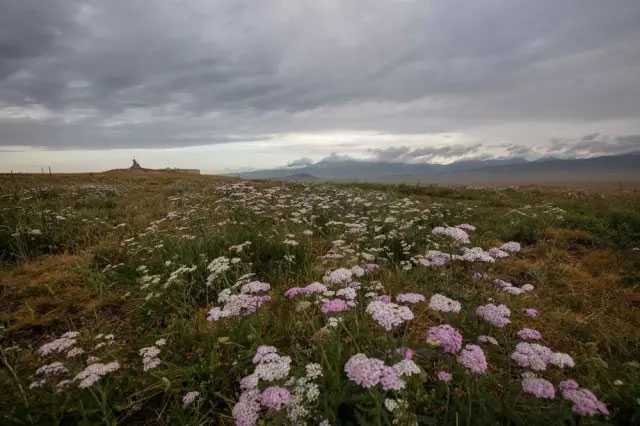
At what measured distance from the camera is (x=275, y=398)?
1.82 meters

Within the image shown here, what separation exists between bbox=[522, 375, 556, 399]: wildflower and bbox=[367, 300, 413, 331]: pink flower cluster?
91cm

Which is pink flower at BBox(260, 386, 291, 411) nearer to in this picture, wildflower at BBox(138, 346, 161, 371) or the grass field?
the grass field

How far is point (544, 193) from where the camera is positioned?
53.7 ft

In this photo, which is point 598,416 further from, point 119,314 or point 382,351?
point 119,314

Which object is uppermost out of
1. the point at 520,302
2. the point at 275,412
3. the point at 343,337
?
the point at 275,412

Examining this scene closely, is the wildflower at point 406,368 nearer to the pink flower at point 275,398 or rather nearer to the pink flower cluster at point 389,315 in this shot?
the pink flower cluster at point 389,315

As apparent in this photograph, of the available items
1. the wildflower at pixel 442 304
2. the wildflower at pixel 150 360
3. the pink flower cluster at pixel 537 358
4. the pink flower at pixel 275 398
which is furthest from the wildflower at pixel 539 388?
the wildflower at pixel 150 360

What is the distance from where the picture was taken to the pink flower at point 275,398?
1791 mm

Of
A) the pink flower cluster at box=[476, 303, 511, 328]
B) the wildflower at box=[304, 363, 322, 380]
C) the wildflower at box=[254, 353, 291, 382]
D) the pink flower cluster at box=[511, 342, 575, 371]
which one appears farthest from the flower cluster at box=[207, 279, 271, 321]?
the pink flower cluster at box=[511, 342, 575, 371]

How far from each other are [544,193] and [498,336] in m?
16.7

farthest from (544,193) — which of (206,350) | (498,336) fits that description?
(206,350)

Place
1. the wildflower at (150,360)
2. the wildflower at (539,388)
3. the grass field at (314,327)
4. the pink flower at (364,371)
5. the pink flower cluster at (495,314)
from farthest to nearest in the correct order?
1. the pink flower cluster at (495,314)
2. the wildflower at (150,360)
3. the grass field at (314,327)
4. the wildflower at (539,388)
5. the pink flower at (364,371)

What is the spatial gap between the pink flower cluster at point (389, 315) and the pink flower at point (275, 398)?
85 cm

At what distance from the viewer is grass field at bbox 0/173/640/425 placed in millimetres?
2193
